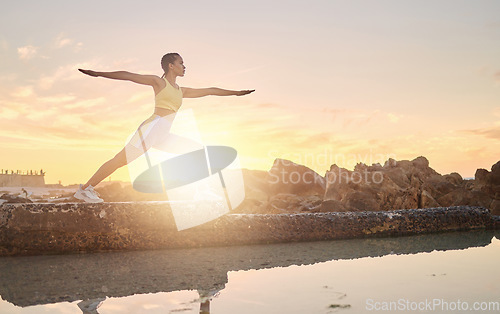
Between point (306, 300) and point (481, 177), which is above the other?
point (481, 177)

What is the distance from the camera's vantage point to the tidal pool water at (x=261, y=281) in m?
2.48

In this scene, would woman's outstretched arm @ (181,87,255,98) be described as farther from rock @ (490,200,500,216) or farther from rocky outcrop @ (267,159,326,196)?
rocky outcrop @ (267,159,326,196)

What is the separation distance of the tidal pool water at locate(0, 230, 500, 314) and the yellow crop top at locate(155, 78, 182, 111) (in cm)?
190

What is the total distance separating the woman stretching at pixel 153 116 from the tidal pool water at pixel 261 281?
115 cm

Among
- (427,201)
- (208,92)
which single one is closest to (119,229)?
(208,92)

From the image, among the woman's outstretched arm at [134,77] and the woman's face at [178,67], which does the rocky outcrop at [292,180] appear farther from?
the woman's outstretched arm at [134,77]

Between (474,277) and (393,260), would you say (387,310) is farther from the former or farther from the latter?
(393,260)

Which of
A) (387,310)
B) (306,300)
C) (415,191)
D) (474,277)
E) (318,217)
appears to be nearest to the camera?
(387,310)

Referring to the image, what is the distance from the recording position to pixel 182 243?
488 cm

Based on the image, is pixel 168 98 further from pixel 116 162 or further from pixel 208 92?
pixel 116 162

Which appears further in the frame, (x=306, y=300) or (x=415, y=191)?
(x=415, y=191)

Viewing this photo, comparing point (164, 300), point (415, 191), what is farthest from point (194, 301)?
point (415, 191)

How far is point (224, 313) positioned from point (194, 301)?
35cm

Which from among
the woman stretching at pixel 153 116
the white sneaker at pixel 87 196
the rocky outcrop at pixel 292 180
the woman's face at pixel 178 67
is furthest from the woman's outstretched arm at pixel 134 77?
the rocky outcrop at pixel 292 180
